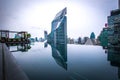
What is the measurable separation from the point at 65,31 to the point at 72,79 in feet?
91.1

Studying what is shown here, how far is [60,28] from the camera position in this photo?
30.4 meters

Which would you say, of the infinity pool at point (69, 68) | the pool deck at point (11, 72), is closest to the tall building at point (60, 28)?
the infinity pool at point (69, 68)

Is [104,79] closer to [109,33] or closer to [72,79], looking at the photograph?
[72,79]

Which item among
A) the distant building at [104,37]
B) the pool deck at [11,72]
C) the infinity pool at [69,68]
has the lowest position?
the infinity pool at [69,68]

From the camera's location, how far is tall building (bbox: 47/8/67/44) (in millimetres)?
28219

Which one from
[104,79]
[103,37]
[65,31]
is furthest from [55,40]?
[104,79]

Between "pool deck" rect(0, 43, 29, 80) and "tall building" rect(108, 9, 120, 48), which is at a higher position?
"tall building" rect(108, 9, 120, 48)

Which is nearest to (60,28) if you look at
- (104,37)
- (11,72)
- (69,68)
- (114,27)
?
(104,37)

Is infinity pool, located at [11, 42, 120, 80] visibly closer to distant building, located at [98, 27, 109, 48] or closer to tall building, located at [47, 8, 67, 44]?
tall building, located at [47, 8, 67, 44]

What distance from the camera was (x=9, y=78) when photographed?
0.97m

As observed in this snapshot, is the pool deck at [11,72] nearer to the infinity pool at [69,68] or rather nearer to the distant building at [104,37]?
the infinity pool at [69,68]

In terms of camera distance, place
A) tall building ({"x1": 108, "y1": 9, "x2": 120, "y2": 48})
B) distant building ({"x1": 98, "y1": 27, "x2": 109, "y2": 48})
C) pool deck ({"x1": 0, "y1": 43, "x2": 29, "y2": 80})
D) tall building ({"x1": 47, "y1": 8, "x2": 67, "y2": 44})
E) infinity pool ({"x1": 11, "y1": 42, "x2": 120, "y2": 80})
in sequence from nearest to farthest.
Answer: pool deck ({"x1": 0, "y1": 43, "x2": 29, "y2": 80}) < infinity pool ({"x1": 11, "y1": 42, "x2": 120, "y2": 80}) < tall building ({"x1": 108, "y1": 9, "x2": 120, "y2": 48}) < tall building ({"x1": 47, "y1": 8, "x2": 67, "y2": 44}) < distant building ({"x1": 98, "y1": 27, "x2": 109, "y2": 48})

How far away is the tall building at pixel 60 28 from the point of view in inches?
1111

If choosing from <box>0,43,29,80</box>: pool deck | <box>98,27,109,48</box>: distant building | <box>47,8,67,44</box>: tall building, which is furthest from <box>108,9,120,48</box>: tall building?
<box>0,43,29,80</box>: pool deck
